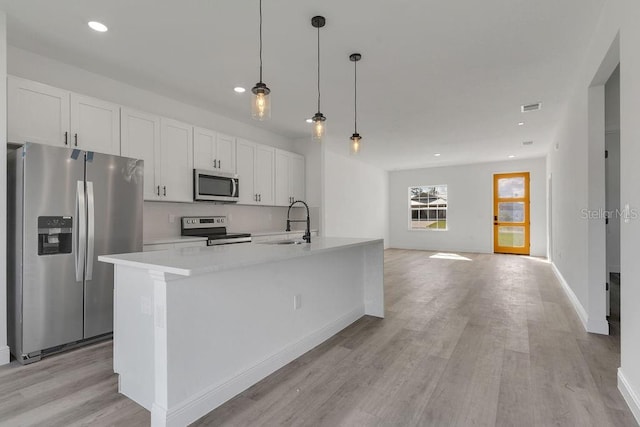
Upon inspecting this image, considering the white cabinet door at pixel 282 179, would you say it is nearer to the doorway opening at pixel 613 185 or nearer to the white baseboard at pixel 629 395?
the doorway opening at pixel 613 185

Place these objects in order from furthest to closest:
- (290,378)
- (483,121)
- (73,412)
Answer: (483,121) → (290,378) → (73,412)

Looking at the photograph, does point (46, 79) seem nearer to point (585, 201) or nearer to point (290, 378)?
point (290, 378)

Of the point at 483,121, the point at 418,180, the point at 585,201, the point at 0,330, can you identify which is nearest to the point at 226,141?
the point at 0,330

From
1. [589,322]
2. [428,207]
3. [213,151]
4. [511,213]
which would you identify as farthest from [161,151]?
[511,213]

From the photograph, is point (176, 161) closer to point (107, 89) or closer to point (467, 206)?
point (107, 89)

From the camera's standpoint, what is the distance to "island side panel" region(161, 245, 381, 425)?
5.73ft

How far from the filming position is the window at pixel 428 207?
9703 millimetres

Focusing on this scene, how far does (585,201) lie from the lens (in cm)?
320

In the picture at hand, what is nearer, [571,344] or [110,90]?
[571,344]

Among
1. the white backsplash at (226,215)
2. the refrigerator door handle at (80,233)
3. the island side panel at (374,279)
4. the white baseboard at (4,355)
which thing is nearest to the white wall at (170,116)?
the white backsplash at (226,215)

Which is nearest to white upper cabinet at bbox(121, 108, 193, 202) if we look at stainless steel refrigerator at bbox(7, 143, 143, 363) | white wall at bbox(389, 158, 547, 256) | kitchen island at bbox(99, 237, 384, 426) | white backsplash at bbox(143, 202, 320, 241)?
white backsplash at bbox(143, 202, 320, 241)

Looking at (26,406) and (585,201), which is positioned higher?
(585,201)

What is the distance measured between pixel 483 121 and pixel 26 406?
19.3ft

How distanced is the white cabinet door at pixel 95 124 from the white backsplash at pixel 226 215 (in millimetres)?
857
